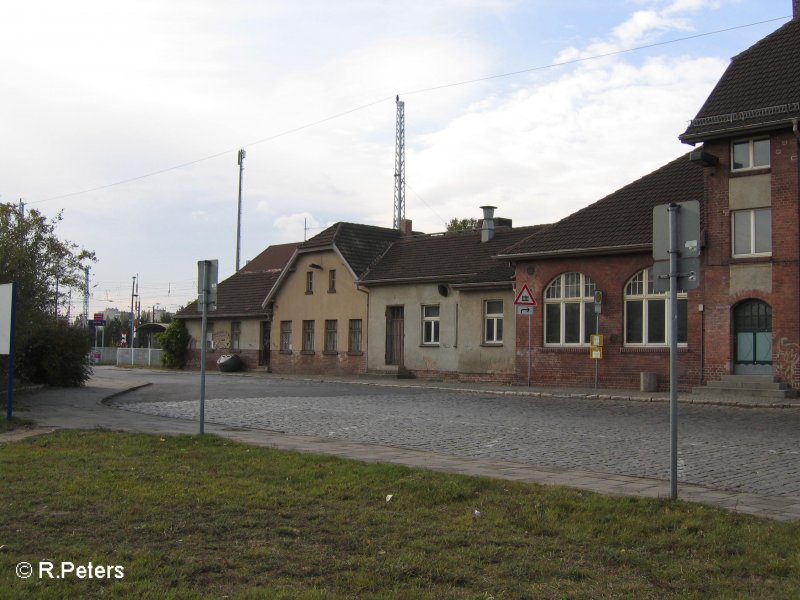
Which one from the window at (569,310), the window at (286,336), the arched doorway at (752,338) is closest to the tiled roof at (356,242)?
the window at (286,336)

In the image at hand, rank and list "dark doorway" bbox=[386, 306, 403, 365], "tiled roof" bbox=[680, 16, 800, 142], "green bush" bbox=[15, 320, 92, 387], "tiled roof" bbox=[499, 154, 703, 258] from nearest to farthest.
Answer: "tiled roof" bbox=[680, 16, 800, 142]
"green bush" bbox=[15, 320, 92, 387]
"tiled roof" bbox=[499, 154, 703, 258]
"dark doorway" bbox=[386, 306, 403, 365]

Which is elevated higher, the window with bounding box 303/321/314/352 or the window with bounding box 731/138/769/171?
the window with bounding box 731/138/769/171

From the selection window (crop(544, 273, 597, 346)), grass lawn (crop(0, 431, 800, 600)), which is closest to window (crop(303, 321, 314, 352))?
window (crop(544, 273, 597, 346))

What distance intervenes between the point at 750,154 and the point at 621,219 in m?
4.87

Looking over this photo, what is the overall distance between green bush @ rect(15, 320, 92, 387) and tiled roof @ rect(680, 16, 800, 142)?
20347mm

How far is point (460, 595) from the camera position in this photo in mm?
5523

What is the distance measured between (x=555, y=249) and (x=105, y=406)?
15760 mm

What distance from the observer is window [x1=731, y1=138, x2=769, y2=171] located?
86.2 feet

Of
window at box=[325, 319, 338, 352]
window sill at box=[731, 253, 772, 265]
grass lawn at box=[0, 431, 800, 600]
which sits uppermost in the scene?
window sill at box=[731, 253, 772, 265]

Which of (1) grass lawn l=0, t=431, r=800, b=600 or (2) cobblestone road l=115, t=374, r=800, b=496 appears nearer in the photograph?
(1) grass lawn l=0, t=431, r=800, b=600

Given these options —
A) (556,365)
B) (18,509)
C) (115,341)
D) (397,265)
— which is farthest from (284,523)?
(115,341)

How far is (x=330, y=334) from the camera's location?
43719mm

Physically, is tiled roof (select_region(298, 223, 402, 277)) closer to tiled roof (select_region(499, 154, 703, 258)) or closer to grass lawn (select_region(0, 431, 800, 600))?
tiled roof (select_region(499, 154, 703, 258))

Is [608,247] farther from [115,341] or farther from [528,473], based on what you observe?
[115,341]
